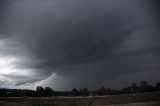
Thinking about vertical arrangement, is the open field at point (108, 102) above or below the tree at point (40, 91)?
below

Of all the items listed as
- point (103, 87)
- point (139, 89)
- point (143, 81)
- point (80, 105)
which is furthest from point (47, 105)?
point (103, 87)

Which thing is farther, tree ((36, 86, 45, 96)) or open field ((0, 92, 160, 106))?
tree ((36, 86, 45, 96))

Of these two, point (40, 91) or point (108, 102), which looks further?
point (40, 91)

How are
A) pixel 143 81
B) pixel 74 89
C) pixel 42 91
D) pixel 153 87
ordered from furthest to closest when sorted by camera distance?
pixel 74 89 < pixel 143 81 < pixel 42 91 < pixel 153 87

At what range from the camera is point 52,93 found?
111812 mm

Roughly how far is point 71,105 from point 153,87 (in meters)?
52.4

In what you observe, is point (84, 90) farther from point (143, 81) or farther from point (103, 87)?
point (143, 81)

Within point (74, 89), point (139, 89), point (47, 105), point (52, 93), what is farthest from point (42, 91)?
point (47, 105)

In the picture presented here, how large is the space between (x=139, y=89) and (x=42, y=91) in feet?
137

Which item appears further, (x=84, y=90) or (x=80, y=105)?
(x=84, y=90)

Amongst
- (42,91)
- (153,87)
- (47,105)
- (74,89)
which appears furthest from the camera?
(74,89)

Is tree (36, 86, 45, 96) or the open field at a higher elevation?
tree (36, 86, 45, 96)

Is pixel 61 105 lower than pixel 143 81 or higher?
lower

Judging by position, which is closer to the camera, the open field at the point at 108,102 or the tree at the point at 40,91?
the open field at the point at 108,102
